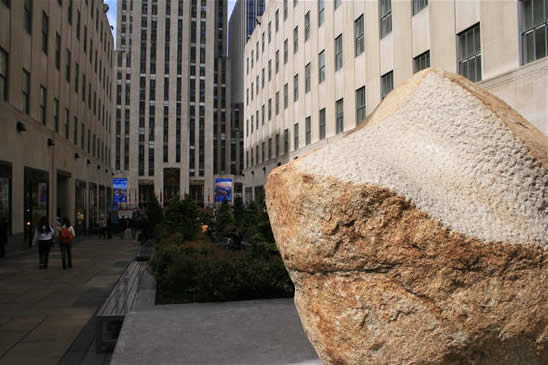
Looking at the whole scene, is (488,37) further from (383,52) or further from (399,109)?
(399,109)

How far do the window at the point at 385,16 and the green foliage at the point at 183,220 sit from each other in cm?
1205

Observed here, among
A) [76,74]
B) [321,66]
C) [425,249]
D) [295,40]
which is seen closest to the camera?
[425,249]

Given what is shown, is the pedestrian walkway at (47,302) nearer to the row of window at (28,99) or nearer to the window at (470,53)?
the row of window at (28,99)

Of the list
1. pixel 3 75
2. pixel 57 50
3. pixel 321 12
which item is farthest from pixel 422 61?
pixel 57 50

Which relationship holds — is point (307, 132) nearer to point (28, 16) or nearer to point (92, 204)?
point (28, 16)

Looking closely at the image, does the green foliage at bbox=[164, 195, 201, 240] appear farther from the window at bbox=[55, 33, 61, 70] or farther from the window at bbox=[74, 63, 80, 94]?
the window at bbox=[74, 63, 80, 94]

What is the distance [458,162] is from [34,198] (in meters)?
21.2

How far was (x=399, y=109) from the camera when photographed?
3.76 m

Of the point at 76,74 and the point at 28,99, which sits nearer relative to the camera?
the point at 28,99

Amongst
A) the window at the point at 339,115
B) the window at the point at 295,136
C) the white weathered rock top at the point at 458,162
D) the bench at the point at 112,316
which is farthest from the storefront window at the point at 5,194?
the window at the point at 295,136

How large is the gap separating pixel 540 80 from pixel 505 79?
113 cm

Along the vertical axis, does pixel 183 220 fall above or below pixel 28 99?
below

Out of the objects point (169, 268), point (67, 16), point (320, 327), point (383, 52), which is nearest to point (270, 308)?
point (169, 268)

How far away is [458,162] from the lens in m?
3.17
